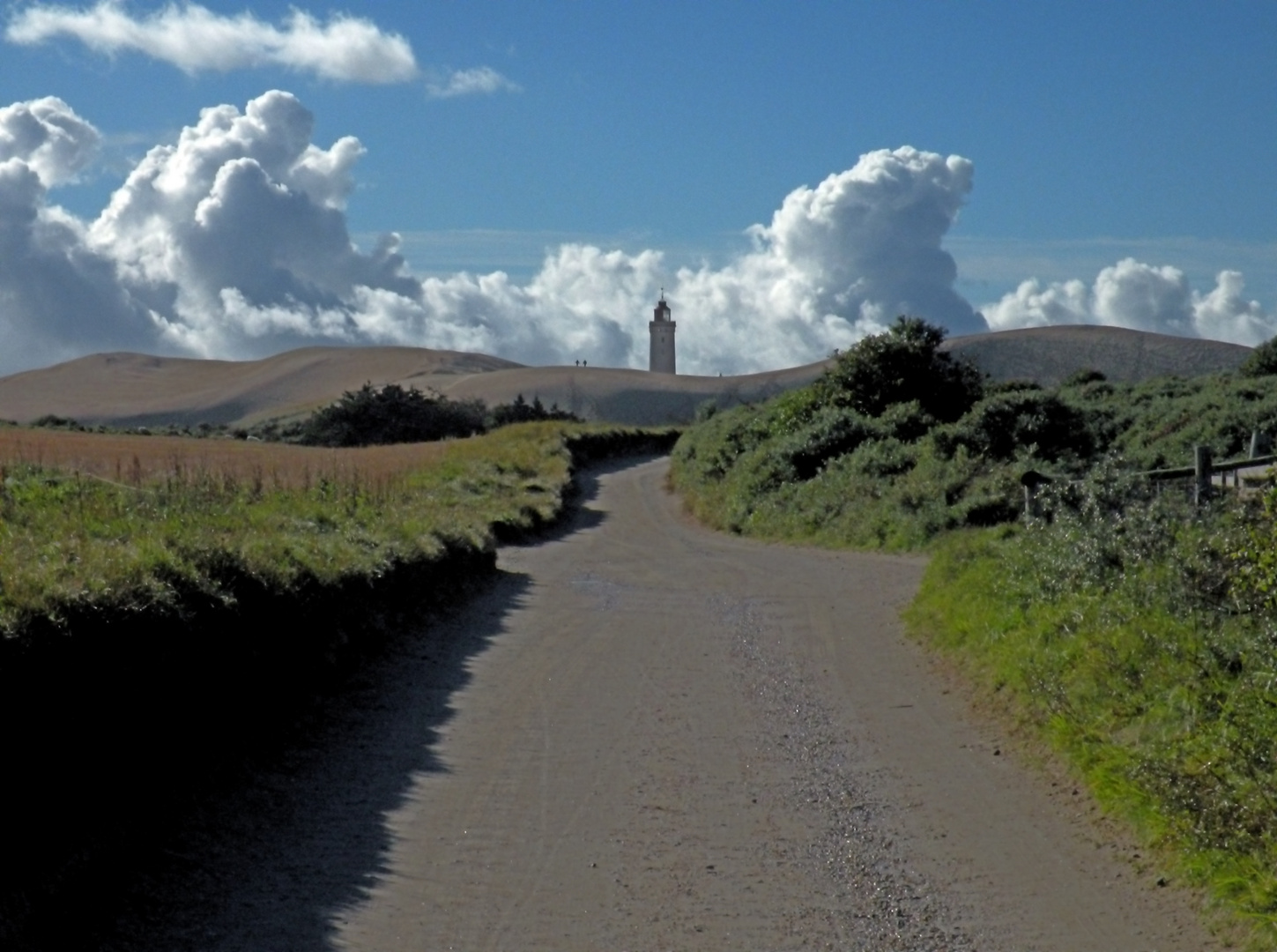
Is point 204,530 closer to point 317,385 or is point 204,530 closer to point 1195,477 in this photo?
point 1195,477

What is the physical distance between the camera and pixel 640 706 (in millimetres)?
12094

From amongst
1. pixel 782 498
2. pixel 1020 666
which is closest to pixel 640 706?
pixel 1020 666

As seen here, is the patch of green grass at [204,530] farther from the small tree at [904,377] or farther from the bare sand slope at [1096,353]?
the bare sand slope at [1096,353]

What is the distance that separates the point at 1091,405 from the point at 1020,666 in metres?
37.8

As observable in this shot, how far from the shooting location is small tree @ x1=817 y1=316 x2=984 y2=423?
132ft

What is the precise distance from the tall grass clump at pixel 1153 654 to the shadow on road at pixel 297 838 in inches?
159

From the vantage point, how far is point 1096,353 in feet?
272

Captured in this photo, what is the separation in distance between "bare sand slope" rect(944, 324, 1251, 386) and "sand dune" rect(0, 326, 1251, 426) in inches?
3.6

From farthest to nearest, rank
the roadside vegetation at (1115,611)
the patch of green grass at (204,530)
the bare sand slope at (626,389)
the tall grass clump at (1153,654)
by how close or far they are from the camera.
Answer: the bare sand slope at (626,389)
the patch of green grass at (204,530)
the roadside vegetation at (1115,611)
the tall grass clump at (1153,654)

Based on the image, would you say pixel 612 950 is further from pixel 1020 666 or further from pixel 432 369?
pixel 432 369

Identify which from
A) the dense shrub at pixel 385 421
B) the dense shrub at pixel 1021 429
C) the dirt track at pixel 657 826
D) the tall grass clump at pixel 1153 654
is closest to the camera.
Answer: the dirt track at pixel 657 826

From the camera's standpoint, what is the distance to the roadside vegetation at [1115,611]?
299 inches

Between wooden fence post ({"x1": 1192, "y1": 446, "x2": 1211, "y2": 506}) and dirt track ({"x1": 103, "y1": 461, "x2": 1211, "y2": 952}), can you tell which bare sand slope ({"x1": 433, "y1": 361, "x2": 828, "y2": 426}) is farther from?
Result: dirt track ({"x1": 103, "y1": 461, "x2": 1211, "y2": 952})

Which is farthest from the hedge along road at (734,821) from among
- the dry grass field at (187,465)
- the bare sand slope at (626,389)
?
the bare sand slope at (626,389)
